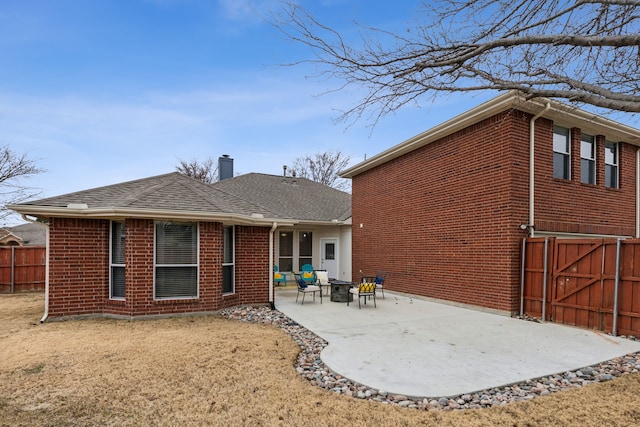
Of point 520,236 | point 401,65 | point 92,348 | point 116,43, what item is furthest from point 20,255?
point 520,236

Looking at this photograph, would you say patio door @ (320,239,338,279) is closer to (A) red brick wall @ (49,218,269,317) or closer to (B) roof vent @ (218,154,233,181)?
(B) roof vent @ (218,154,233,181)

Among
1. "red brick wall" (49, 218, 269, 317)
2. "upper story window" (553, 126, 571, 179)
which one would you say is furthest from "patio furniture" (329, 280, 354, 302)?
"upper story window" (553, 126, 571, 179)

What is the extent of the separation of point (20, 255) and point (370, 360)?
14.3m

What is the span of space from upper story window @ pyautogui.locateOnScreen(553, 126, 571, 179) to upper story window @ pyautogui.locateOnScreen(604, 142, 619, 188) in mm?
1902

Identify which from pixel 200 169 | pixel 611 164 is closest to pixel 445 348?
pixel 611 164

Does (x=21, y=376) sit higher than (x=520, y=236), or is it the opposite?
(x=520, y=236)

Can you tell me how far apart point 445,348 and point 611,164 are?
29.2ft

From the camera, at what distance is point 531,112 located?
805 centimetres

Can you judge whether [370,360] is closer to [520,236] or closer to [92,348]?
[92,348]

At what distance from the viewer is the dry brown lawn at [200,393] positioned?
317 cm

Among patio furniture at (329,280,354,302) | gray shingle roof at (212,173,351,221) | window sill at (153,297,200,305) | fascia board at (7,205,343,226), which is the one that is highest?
gray shingle roof at (212,173,351,221)

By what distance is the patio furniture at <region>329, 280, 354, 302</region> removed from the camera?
9656 mm

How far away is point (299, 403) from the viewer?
350cm

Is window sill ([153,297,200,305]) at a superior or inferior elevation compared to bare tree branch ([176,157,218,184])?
inferior
